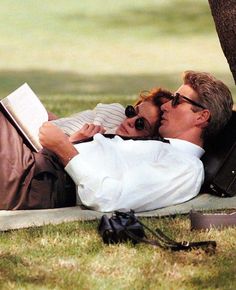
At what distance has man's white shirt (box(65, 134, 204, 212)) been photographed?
255 inches

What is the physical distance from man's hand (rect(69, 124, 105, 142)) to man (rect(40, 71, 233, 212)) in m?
0.24

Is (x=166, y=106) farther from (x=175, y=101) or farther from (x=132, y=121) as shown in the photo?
(x=132, y=121)

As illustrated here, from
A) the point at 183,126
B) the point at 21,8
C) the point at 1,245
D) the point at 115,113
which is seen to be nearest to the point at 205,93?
the point at 183,126

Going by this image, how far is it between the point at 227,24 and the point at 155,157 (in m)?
1.00

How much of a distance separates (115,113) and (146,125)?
493mm

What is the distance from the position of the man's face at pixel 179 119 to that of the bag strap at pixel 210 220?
2.69 ft

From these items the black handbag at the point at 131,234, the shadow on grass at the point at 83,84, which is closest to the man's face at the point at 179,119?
the black handbag at the point at 131,234

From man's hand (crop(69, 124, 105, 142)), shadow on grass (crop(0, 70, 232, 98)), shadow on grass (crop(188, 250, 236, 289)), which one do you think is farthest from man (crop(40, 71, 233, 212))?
shadow on grass (crop(0, 70, 232, 98))

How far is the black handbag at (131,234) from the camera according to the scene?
230 inches

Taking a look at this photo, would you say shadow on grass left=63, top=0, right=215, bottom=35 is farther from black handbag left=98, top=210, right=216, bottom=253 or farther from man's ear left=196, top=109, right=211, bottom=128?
black handbag left=98, top=210, right=216, bottom=253

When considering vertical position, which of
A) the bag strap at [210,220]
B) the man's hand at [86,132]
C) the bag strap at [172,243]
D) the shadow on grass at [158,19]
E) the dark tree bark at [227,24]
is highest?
the dark tree bark at [227,24]

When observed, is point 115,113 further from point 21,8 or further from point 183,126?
point 21,8

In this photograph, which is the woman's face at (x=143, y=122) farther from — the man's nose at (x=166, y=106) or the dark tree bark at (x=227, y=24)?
the dark tree bark at (x=227, y=24)

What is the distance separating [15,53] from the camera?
55.5ft
